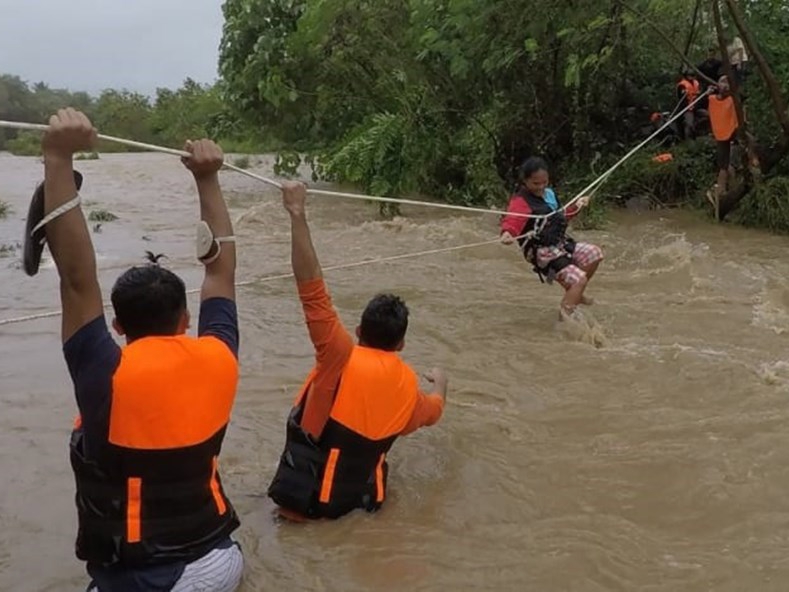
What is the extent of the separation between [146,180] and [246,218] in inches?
328

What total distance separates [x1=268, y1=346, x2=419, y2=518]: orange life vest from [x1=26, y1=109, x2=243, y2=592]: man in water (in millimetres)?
1070

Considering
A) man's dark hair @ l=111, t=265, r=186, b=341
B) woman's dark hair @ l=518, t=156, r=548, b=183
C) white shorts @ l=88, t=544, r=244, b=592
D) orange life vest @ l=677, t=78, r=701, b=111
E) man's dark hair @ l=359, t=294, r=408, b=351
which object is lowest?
white shorts @ l=88, t=544, r=244, b=592

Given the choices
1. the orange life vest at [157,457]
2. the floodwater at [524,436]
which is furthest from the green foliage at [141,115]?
the orange life vest at [157,457]

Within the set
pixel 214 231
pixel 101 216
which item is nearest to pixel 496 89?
pixel 101 216

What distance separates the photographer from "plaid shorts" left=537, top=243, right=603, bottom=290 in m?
7.21

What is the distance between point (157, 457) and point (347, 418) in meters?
1.34

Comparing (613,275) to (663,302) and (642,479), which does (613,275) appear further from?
(642,479)

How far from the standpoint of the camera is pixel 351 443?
3.93 meters

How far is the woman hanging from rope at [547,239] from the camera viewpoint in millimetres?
7160

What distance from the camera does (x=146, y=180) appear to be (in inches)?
838

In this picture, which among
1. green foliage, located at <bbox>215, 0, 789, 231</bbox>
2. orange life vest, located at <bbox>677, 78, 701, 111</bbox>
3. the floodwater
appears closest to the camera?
the floodwater

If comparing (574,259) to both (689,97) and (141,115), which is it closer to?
(689,97)

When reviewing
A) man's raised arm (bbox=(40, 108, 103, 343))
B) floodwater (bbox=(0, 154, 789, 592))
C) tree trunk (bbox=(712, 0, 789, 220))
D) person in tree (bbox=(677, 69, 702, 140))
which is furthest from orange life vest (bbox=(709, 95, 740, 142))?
man's raised arm (bbox=(40, 108, 103, 343))

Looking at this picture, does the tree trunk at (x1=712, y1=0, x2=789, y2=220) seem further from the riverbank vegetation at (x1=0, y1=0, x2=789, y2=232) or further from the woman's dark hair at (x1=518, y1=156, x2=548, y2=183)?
the woman's dark hair at (x1=518, y1=156, x2=548, y2=183)
